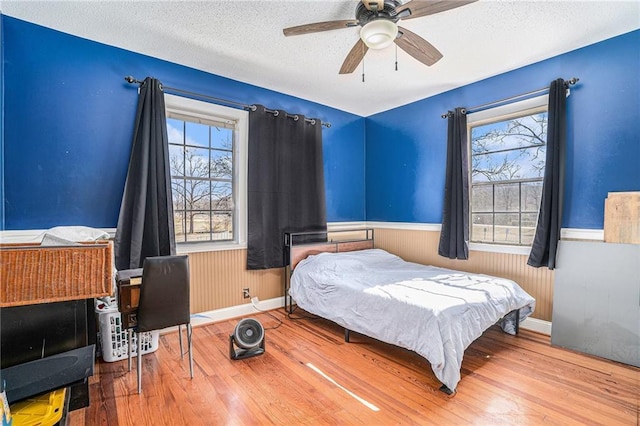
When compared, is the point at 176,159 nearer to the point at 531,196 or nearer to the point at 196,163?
the point at 196,163

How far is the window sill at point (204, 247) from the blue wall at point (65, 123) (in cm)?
63

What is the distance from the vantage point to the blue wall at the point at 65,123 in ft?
7.71

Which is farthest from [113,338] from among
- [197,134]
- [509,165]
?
[509,165]

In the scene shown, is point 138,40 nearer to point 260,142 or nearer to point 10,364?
point 260,142

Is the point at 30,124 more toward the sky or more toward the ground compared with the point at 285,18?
more toward the ground

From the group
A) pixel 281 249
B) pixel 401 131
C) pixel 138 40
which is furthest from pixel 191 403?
pixel 401 131

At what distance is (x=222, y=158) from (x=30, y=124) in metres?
1.59

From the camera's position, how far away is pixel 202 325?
10.5 ft

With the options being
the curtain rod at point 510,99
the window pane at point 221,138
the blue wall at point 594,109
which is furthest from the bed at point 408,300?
the curtain rod at point 510,99

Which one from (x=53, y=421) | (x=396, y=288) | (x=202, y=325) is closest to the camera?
(x=53, y=421)

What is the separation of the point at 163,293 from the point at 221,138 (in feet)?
6.40

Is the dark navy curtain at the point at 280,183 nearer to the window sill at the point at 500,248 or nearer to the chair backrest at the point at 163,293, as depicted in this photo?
the chair backrest at the point at 163,293

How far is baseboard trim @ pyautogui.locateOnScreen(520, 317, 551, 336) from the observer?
294 cm

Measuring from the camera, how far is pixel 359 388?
2.09m
